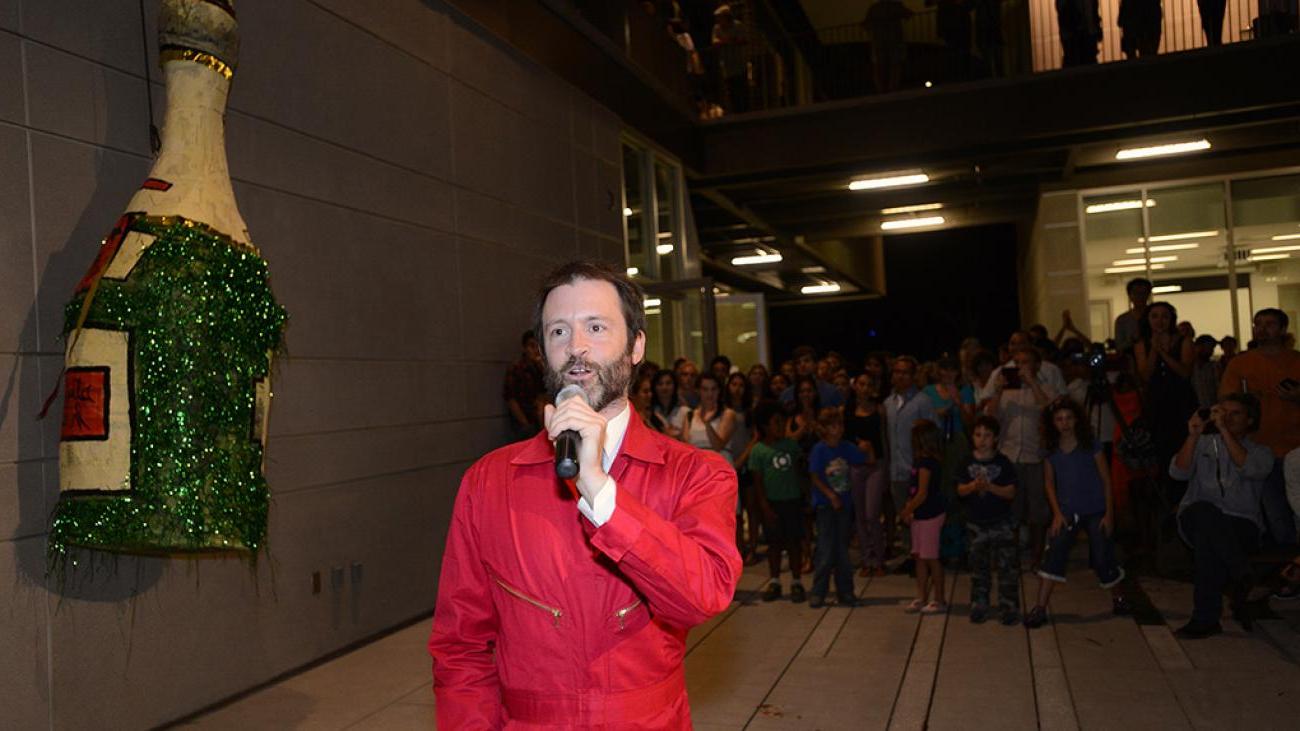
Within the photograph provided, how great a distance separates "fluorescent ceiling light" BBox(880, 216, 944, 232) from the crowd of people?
9900 millimetres

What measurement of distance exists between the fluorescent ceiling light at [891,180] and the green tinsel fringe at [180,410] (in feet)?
39.7

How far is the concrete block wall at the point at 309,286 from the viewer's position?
15.1 ft

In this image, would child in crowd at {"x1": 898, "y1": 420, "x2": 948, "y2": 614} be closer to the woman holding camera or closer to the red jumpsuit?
the woman holding camera

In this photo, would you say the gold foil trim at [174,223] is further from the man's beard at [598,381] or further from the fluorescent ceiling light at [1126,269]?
the fluorescent ceiling light at [1126,269]

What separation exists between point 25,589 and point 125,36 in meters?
2.56

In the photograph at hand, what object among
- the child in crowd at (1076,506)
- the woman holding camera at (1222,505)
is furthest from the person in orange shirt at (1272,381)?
the child in crowd at (1076,506)

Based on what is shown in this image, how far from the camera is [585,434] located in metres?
1.61

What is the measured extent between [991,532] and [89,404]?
208 inches

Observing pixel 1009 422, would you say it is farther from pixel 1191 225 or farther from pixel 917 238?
pixel 917 238

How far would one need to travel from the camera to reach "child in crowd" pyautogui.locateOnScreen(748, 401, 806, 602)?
26.3ft

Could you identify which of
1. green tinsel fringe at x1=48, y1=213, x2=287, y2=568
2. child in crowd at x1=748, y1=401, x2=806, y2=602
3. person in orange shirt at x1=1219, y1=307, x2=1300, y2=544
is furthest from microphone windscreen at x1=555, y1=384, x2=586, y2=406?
person in orange shirt at x1=1219, y1=307, x2=1300, y2=544

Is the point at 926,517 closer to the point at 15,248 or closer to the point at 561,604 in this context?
the point at 15,248

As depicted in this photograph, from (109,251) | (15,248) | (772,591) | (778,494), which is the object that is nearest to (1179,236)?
(778,494)

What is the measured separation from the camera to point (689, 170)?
13.8 m
